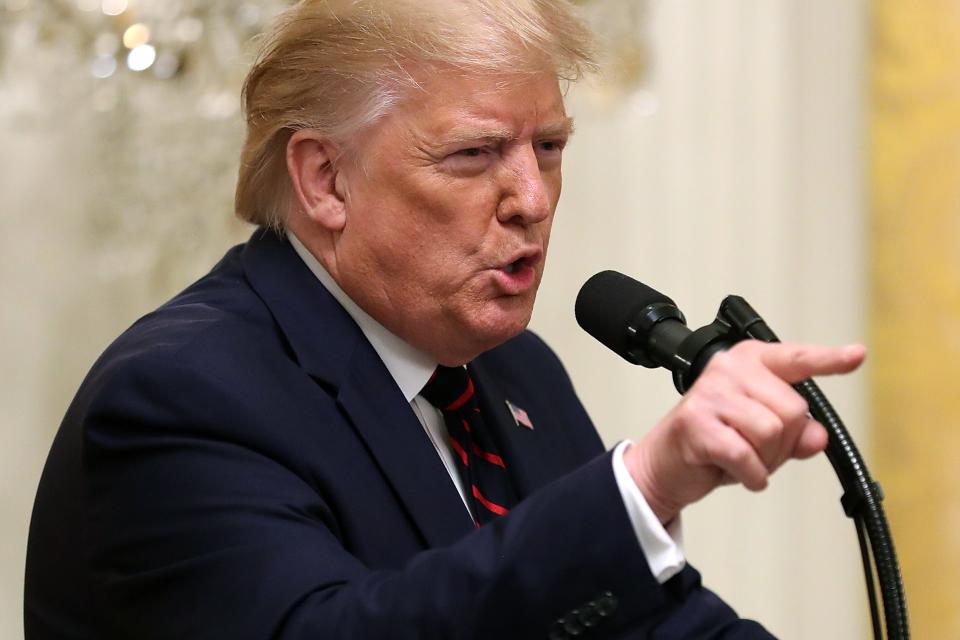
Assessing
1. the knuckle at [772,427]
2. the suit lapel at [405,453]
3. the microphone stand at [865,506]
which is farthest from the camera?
the suit lapel at [405,453]

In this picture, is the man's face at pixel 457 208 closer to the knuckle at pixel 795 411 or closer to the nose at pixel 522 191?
the nose at pixel 522 191

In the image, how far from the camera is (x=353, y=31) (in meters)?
1.73

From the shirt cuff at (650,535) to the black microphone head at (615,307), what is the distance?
7.7 inches

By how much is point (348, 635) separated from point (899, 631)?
48 centimetres

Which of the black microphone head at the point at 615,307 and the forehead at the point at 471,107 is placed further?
the forehead at the point at 471,107

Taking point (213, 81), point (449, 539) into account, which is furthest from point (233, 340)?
point (213, 81)

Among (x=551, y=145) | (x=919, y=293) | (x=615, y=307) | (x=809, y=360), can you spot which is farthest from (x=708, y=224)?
(x=809, y=360)

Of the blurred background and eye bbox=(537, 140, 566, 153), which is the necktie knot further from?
the blurred background

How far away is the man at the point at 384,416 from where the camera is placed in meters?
1.20

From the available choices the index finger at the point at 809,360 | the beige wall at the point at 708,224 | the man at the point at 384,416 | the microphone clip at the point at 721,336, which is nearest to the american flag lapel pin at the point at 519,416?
the man at the point at 384,416

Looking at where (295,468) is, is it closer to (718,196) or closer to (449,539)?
(449,539)

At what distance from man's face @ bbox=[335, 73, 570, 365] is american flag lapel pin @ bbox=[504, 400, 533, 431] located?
249 millimetres

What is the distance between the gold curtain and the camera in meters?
3.33

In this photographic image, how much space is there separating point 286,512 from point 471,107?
57cm
